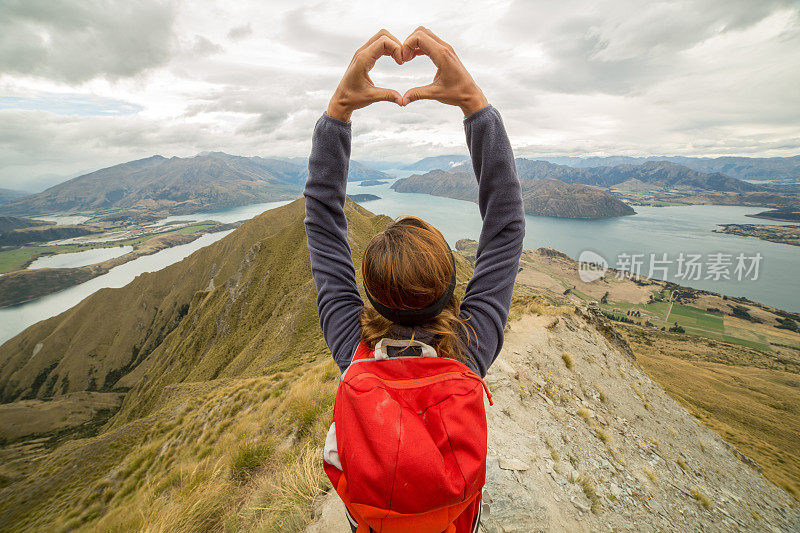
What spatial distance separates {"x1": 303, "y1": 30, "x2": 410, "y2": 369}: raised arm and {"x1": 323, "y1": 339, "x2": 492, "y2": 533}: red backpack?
1.81ft

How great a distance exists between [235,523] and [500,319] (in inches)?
202

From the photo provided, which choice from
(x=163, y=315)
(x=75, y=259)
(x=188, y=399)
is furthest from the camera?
(x=75, y=259)

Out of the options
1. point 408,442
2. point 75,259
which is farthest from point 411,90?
point 75,259

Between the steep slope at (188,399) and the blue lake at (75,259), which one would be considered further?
the blue lake at (75,259)

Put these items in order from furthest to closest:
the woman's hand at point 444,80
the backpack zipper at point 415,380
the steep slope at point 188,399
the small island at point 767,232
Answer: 1. the small island at point 767,232
2. the steep slope at point 188,399
3. the woman's hand at point 444,80
4. the backpack zipper at point 415,380

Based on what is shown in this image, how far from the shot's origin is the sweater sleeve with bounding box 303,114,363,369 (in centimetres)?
207

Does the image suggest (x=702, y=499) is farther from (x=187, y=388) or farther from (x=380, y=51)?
(x=187, y=388)

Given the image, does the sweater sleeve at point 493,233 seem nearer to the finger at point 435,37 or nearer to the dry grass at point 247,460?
the finger at point 435,37

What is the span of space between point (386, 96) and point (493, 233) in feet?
4.06

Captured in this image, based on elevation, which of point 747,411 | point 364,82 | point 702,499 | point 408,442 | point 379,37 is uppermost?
point 379,37

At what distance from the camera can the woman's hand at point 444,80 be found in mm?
1943

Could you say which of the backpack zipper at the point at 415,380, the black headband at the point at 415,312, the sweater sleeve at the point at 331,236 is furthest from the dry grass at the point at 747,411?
the sweater sleeve at the point at 331,236

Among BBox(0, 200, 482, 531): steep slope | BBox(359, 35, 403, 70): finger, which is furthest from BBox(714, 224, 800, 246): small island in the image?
BBox(359, 35, 403, 70): finger

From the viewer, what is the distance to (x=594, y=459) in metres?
6.13
